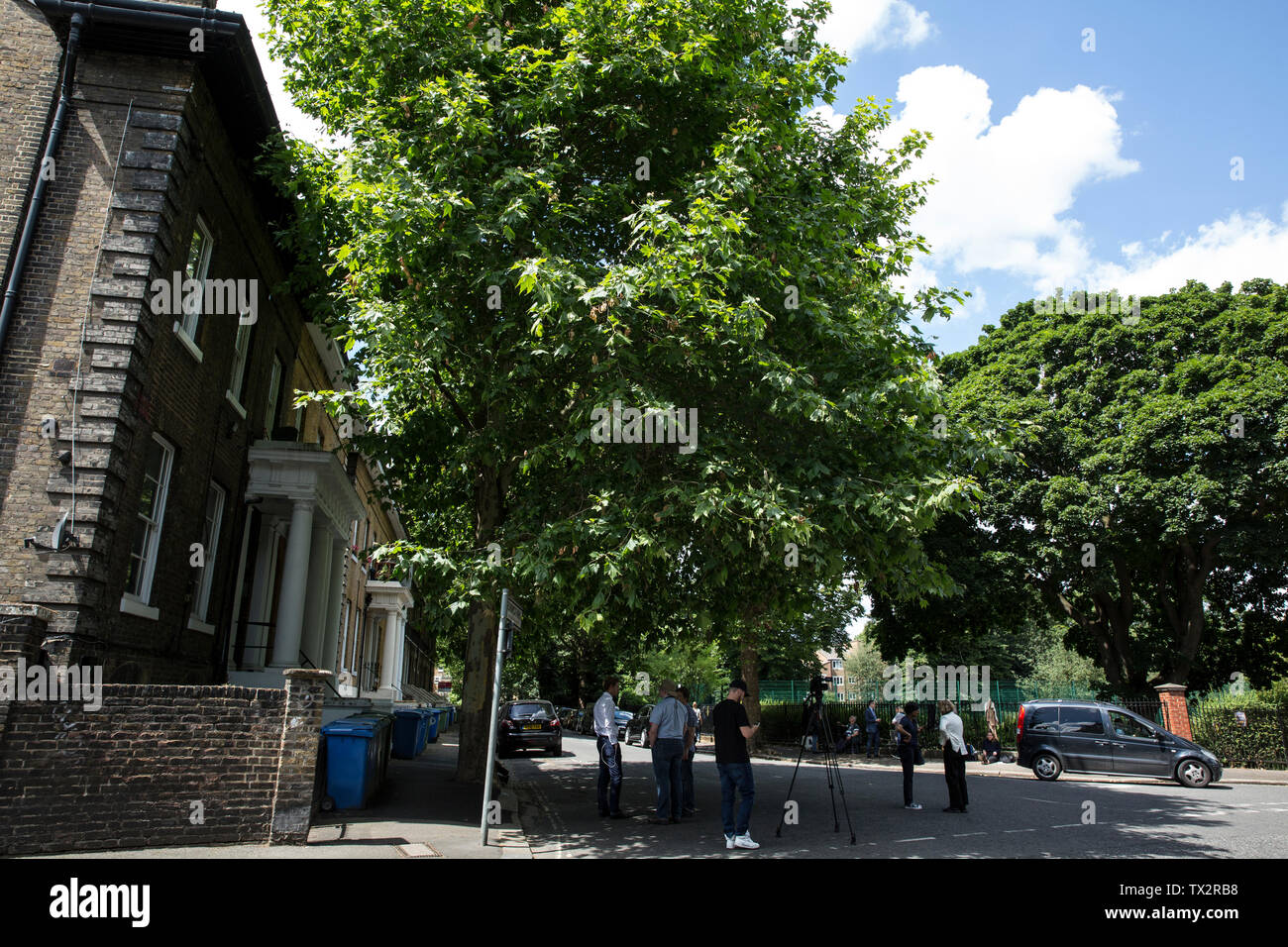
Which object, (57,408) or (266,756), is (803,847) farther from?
(57,408)

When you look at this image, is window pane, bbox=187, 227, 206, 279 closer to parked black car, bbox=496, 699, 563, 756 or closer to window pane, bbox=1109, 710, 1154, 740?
parked black car, bbox=496, 699, 563, 756

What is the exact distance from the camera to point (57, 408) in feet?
30.4

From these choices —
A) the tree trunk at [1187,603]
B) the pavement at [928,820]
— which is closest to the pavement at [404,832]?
the pavement at [928,820]

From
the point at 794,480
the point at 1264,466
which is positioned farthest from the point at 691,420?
the point at 1264,466

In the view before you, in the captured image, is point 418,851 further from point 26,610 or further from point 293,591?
point 293,591

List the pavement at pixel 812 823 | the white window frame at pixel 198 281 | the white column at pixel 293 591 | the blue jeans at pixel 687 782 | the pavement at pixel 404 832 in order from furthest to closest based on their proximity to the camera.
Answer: the white column at pixel 293 591, the blue jeans at pixel 687 782, the white window frame at pixel 198 281, the pavement at pixel 812 823, the pavement at pixel 404 832

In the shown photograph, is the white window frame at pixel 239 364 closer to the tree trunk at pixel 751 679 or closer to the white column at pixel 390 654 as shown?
the tree trunk at pixel 751 679

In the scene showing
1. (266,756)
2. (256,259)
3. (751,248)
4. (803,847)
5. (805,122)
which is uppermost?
(805,122)

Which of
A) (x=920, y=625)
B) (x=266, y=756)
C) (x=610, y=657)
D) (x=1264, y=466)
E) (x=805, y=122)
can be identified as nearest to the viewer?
(x=266, y=756)

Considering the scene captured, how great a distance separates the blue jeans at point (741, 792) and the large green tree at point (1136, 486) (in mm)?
16195

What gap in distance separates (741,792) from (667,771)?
2.40 meters

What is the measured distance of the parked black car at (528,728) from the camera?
23781 mm

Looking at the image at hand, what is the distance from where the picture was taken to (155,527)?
11.0 metres

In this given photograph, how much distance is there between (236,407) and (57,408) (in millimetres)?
4257
